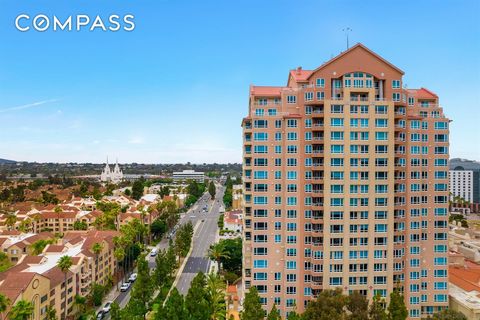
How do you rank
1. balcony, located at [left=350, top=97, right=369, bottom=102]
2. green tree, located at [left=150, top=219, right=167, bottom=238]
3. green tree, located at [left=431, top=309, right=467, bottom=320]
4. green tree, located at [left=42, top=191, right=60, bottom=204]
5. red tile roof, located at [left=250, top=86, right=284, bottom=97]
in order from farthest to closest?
green tree, located at [left=42, top=191, right=60, bottom=204] < green tree, located at [left=150, top=219, right=167, bottom=238] < red tile roof, located at [left=250, top=86, right=284, bottom=97] < balcony, located at [left=350, top=97, right=369, bottom=102] < green tree, located at [left=431, top=309, right=467, bottom=320]

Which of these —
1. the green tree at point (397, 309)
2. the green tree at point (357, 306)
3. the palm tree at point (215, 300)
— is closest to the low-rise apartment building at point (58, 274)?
the palm tree at point (215, 300)

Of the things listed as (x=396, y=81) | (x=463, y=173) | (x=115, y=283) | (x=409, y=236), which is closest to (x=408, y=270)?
(x=409, y=236)

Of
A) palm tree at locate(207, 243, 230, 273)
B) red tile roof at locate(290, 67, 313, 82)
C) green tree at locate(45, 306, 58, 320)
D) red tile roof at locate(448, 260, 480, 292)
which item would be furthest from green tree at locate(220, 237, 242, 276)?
red tile roof at locate(290, 67, 313, 82)

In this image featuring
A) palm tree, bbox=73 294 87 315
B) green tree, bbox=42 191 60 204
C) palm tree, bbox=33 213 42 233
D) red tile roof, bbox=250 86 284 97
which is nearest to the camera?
red tile roof, bbox=250 86 284 97

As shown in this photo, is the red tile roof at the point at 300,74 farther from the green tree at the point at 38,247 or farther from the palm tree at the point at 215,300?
the green tree at the point at 38,247

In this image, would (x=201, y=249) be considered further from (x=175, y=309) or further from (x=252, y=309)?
(x=252, y=309)

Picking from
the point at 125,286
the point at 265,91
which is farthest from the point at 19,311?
the point at 265,91

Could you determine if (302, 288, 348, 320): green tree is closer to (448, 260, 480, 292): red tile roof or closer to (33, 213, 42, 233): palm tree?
(448, 260, 480, 292): red tile roof
